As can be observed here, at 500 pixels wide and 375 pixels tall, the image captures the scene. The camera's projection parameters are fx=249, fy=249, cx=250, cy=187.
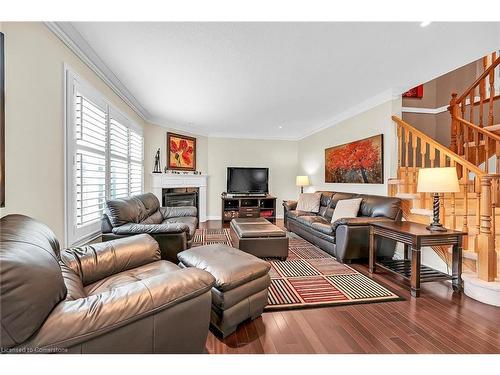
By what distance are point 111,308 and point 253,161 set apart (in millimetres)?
6598

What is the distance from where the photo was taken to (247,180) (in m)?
7.24

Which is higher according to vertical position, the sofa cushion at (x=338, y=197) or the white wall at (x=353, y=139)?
the white wall at (x=353, y=139)

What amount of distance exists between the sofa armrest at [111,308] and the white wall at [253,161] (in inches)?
235

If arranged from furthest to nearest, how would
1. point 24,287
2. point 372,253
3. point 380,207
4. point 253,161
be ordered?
point 253,161, point 380,207, point 372,253, point 24,287

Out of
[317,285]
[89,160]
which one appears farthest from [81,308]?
[89,160]

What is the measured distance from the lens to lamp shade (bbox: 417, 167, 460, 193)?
251 centimetres

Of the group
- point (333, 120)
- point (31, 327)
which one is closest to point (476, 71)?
point (333, 120)

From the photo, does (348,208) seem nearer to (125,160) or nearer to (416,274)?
(416,274)

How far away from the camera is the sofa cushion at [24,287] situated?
89 cm

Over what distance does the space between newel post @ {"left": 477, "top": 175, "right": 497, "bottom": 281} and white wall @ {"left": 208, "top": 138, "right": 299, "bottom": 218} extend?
213 inches

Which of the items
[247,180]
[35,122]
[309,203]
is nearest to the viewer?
[35,122]

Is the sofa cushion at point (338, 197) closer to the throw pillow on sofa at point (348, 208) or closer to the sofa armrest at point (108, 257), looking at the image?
the throw pillow on sofa at point (348, 208)

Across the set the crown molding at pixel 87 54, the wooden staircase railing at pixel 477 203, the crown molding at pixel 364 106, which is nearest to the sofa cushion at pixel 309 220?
the wooden staircase railing at pixel 477 203
